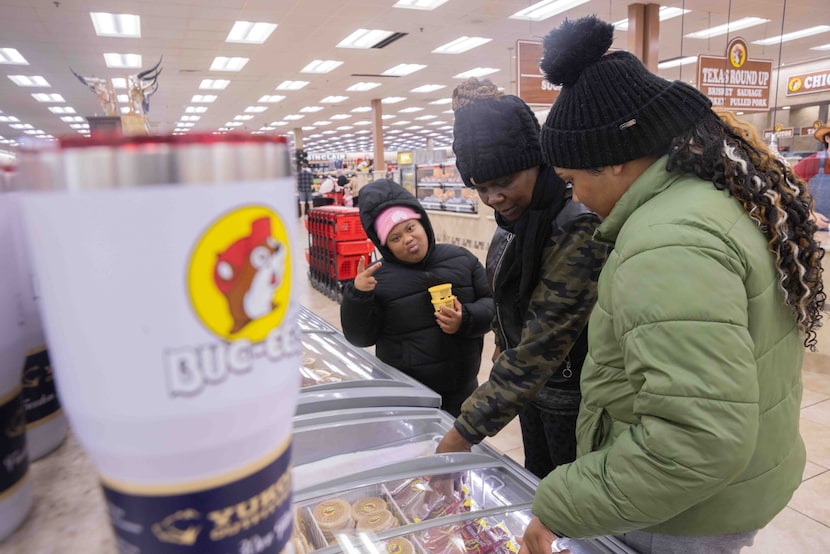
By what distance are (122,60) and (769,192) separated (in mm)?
11304

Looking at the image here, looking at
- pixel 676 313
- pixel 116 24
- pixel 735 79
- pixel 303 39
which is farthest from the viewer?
pixel 303 39

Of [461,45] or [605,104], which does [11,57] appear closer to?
[461,45]

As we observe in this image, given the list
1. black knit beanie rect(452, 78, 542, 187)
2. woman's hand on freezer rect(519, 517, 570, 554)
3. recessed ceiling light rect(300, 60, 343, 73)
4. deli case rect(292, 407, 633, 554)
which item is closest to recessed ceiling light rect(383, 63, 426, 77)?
recessed ceiling light rect(300, 60, 343, 73)

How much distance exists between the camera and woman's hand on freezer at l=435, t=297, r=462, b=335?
220 cm

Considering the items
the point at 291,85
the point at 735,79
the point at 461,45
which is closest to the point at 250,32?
the point at 461,45

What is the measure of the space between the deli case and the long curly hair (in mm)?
603

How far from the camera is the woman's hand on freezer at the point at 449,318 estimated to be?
7.22ft

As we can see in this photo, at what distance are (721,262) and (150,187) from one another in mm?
895

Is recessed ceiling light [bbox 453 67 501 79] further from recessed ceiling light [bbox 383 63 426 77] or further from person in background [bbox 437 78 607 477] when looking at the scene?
person in background [bbox 437 78 607 477]

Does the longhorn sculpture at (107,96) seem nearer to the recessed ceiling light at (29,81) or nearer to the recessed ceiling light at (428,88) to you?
the recessed ceiling light at (29,81)

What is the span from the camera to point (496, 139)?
1.52 meters

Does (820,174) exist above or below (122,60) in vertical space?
below

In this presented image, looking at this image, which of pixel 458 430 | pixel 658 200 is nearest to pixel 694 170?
pixel 658 200

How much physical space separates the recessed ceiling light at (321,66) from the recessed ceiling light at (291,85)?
141 centimetres
